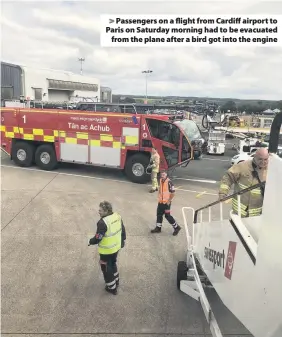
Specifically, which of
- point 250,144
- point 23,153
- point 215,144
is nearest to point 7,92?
point 23,153

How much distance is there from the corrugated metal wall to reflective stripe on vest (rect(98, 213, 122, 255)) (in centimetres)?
3357

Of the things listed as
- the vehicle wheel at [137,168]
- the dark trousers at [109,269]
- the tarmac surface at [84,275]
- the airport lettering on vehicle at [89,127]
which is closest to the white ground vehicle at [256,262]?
the tarmac surface at [84,275]

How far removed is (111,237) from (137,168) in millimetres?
6329

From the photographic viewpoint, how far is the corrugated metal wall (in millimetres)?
34438

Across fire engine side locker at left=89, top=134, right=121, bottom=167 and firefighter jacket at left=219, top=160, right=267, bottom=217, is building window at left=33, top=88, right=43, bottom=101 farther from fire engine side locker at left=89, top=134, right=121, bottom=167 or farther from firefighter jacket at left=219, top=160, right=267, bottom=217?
firefighter jacket at left=219, top=160, right=267, bottom=217

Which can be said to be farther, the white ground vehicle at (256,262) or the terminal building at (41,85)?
the terminal building at (41,85)

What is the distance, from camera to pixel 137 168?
419 inches

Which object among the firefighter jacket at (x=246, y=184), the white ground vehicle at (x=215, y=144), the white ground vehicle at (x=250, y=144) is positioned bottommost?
the white ground vehicle at (x=215, y=144)

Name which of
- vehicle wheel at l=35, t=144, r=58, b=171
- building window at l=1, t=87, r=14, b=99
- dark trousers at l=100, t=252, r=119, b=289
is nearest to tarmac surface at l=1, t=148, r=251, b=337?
dark trousers at l=100, t=252, r=119, b=289

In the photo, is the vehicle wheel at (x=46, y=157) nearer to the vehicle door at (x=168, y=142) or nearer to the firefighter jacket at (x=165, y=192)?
the vehicle door at (x=168, y=142)

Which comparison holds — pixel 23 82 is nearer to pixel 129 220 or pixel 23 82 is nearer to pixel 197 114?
pixel 197 114

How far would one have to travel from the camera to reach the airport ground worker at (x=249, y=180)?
3670mm

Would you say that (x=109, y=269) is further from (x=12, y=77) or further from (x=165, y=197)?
(x=12, y=77)

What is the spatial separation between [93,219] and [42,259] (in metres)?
2.01
